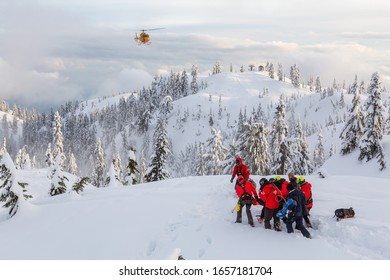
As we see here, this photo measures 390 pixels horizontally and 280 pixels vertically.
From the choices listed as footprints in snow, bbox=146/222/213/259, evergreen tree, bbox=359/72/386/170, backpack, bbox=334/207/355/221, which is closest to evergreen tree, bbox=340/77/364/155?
evergreen tree, bbox=359/72/386/170

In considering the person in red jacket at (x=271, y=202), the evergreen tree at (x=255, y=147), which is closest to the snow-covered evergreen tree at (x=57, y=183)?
the person in red jacket at (x=271, y=202)

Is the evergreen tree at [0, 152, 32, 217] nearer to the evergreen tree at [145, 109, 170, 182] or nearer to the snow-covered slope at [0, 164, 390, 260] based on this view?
the snow-covered slope at [0, 164, 390, 260]

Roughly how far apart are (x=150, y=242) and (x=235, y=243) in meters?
2.99

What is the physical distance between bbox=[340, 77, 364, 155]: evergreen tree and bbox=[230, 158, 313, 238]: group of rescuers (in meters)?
32.2

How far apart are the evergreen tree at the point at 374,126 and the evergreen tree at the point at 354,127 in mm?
2582

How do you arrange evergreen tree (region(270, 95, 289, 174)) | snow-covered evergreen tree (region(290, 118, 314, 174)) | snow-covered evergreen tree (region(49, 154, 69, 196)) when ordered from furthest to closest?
snow-covered evergreen tree (region(290, 118, 314, 174)), evergreen tree (region(270, 95, 289, 174)), snow-covered evergreen tree (region(49, 154, 69, 196))

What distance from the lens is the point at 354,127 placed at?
41438mm

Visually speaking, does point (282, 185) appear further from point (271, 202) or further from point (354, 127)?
point (354, 127)

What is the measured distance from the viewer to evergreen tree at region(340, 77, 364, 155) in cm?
4109

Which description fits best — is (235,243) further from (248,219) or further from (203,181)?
(203,181)

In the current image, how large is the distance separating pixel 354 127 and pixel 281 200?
33.3 metres

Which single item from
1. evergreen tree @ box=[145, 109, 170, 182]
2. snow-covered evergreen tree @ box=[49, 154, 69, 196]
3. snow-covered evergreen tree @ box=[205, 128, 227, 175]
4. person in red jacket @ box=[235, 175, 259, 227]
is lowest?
snow-covered evergreen tree @ box=[205, 128, 227, 175]

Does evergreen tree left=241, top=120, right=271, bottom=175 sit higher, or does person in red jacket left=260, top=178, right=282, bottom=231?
person in red jacket left=260, top=178, right=282, bottom=231

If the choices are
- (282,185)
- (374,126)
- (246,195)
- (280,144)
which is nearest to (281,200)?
(282,185)
